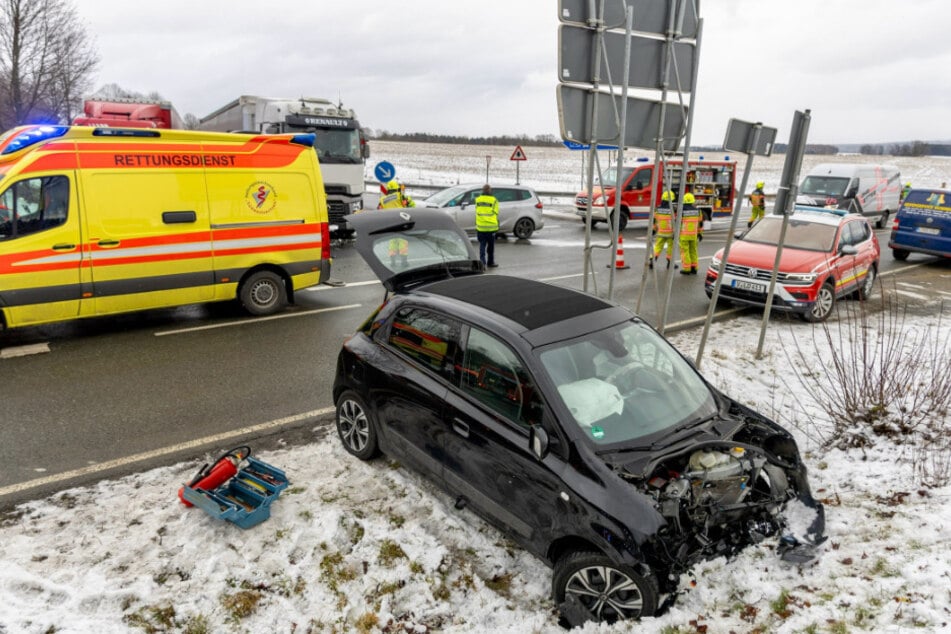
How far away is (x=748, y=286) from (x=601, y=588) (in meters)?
7.63

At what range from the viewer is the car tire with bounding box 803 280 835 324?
30.9ft

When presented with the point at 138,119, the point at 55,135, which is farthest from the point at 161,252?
the point at 138,119

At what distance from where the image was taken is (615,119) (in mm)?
6148

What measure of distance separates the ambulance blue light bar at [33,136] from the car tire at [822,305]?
10.7m

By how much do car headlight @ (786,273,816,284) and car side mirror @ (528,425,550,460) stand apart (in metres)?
7.42

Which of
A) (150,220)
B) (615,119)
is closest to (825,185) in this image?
(615,119)

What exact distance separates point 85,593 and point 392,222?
4.34 metres

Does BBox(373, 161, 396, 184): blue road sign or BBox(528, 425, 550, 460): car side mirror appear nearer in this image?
BBox(528, 425, 550, 460): car side mirror

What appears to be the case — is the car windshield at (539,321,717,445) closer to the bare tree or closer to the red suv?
the red suv

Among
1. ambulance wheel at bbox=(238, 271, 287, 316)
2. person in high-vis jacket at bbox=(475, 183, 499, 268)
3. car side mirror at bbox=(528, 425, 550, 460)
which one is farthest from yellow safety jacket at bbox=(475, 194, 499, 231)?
car side mirror at bbox=(528, 425, 550, 460)

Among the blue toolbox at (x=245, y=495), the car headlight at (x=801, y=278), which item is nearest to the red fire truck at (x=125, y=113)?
the blue toolbox at (x=245, y=495)

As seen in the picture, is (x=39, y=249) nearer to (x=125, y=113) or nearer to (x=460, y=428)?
(x=460, y=428)

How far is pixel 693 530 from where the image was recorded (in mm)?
3260

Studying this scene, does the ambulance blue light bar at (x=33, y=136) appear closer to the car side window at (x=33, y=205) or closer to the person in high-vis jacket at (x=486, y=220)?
the car side window at (x=33, y=205)
